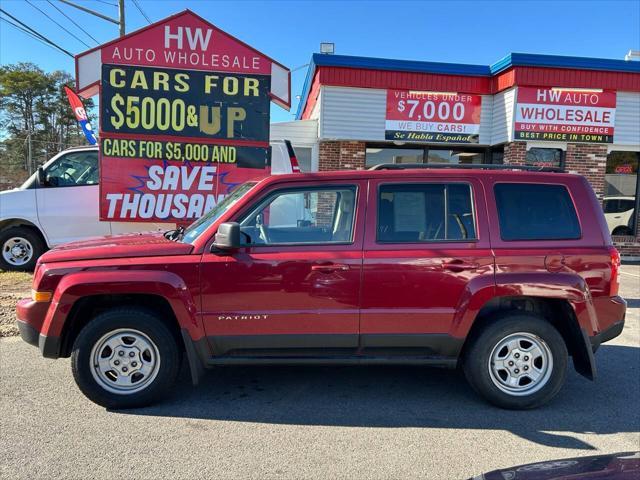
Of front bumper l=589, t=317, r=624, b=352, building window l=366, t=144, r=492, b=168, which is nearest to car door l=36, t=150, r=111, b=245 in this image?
building window l=366, t=144, r=492, b=168

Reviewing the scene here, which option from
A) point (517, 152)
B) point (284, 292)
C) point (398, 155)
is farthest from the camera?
point (398, 155)

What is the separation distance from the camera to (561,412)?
3.76m

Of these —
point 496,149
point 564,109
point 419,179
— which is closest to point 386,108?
point 496,149

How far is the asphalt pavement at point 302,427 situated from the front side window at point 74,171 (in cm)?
448

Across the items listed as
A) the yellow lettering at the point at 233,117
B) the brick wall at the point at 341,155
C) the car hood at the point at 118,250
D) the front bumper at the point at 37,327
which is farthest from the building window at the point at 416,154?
the front bumper at the point at 37,327

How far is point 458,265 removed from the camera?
365cm

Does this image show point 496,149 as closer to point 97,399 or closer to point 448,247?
point 448,247

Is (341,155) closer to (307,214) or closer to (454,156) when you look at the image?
(454,156)

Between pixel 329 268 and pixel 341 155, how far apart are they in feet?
28.6

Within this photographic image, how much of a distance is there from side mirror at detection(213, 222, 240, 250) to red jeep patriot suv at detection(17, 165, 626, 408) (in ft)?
0.05

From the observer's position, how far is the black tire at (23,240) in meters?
8.29

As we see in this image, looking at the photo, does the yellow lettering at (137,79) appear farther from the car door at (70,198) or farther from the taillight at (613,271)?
the taillight at (613,271)

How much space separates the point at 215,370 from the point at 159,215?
12.1 feet

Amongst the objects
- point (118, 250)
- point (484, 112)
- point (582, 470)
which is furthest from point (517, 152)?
point (582, 470)
